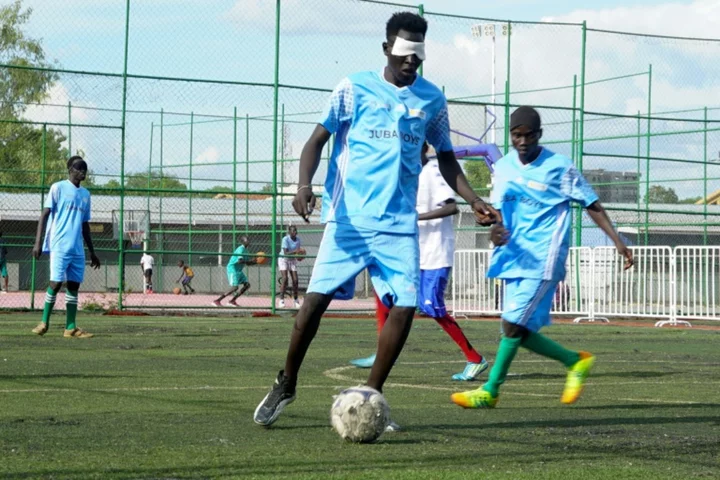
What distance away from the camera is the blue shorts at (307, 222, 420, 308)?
6.20 metres

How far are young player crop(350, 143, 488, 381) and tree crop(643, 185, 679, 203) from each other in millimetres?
23268

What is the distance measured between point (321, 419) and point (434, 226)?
4387 mm

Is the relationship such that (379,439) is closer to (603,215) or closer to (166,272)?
(603,215)

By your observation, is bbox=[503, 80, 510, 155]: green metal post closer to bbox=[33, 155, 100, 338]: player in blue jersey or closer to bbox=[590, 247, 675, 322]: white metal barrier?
bbox=[590, 247, 675, 322]: white metal barrier

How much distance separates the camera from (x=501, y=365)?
7.53 m

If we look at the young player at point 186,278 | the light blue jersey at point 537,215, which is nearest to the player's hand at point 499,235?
the light blue jersey at point 537,215

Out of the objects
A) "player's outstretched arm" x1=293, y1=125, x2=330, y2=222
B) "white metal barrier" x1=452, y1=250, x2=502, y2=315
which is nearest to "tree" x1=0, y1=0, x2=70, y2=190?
"white metal barrier" x1=452, y1=250, x2=502, y2=315

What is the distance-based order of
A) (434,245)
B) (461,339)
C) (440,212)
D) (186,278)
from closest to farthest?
(461,339), (440,212), (434,245), (186,278)

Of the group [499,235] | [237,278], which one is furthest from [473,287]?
[499,235]

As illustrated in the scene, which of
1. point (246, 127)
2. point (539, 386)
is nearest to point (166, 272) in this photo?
point (246, 127)

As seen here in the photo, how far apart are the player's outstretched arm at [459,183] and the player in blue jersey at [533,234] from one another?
0.78 meters

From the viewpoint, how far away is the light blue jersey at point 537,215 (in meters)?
7.75

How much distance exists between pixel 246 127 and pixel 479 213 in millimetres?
23531

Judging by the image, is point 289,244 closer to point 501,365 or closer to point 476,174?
point 476,174
